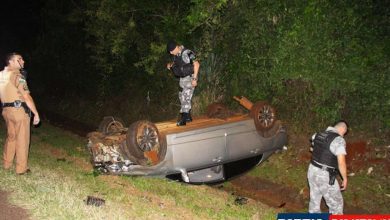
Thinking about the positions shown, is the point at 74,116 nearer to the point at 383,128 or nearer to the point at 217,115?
the point at 217,115

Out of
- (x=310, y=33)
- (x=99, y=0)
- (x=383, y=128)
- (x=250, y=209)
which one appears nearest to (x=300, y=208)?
(x=250, y=209)

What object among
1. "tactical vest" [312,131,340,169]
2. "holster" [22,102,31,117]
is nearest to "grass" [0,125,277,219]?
"holster" [22,102,31,117]

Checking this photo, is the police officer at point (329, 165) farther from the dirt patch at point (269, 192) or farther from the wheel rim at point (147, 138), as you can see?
the wheel rim at point (147, 138)

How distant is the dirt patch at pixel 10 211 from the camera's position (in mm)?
4901

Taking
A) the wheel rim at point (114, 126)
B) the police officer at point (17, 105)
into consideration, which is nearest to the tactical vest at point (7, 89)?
the police officer at point (17, 105)

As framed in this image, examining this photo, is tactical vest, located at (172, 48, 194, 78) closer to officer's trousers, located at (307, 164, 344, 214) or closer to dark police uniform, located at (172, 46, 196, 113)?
dark police uniform, located at (172, 46, 196, 113)

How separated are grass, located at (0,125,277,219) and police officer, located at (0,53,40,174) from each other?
409 millimetres

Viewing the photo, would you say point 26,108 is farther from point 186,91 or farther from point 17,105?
point 186,91

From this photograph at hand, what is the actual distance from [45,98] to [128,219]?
17.1 m

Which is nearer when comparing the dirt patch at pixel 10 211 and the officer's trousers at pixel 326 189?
the dirt patch at pixel 10 211

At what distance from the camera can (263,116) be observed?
8430 mm

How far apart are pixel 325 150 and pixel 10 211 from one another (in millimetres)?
4254

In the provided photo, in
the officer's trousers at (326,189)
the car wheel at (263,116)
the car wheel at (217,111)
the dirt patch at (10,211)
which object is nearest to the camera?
the dirt patch at (10,211)

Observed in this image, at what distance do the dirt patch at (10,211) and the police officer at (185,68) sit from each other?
141 inches
